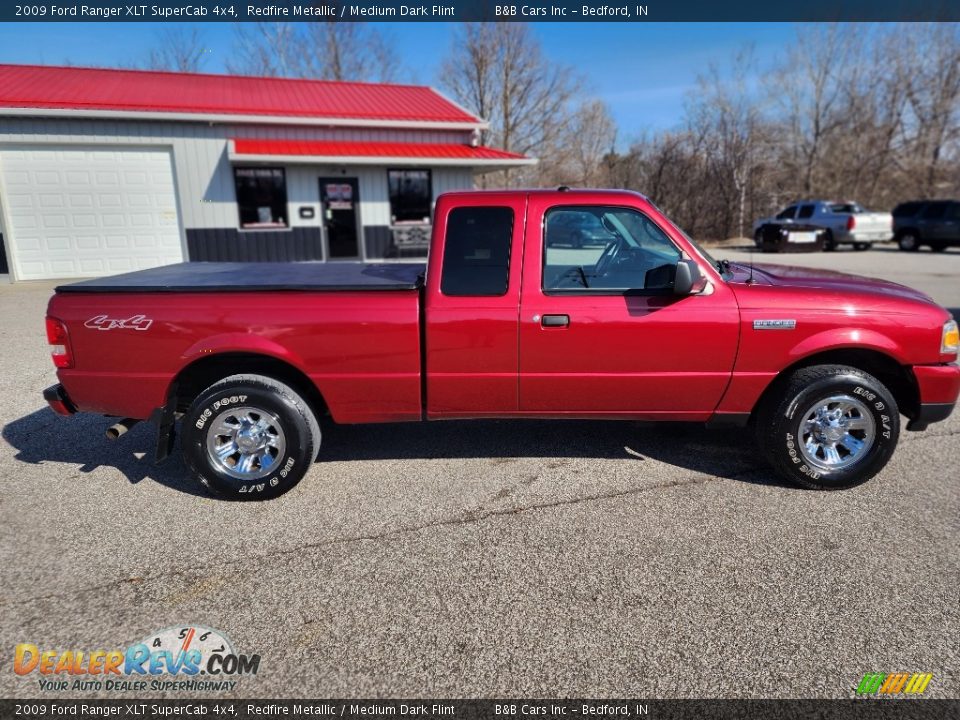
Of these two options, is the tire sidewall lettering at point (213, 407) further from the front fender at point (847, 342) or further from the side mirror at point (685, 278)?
the front fender at point (847, 342)

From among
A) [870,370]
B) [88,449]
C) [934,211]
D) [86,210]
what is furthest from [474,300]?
[934,211]

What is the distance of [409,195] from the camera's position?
17016 mm

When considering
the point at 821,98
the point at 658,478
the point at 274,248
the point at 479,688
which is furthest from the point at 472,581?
the point at 821,98

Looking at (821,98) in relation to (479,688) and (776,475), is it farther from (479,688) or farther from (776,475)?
(479,688)

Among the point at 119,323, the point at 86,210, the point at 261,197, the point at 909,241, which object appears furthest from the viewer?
the point at 909,241

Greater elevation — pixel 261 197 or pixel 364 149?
pixel 364 149

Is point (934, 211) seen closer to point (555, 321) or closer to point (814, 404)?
point (814, 404)

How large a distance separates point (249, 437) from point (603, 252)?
2513 mm

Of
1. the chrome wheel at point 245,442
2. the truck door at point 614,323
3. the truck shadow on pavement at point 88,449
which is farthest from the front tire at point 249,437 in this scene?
the truck door at point 614,323

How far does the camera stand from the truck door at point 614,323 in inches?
146

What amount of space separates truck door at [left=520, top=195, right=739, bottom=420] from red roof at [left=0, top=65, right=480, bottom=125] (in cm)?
1396

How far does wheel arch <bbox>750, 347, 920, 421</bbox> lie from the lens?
3852 mm

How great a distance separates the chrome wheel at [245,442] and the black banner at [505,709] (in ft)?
5.32

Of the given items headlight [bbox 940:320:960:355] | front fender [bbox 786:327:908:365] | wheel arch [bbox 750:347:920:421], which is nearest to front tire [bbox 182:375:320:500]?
wheel arch [bbox 750:347:920:421]
